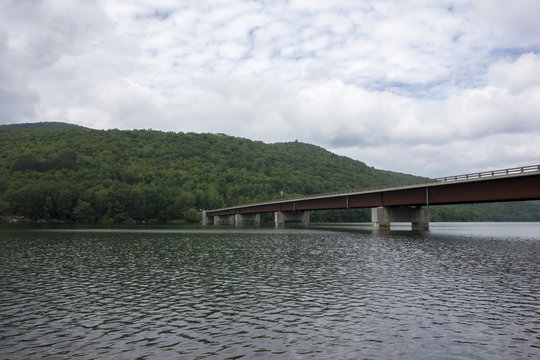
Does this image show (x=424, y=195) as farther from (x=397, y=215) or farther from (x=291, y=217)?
(x=291, y=217)

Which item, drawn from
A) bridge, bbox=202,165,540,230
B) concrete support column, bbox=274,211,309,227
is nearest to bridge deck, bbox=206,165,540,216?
bridge, bbox=202,165,540,230

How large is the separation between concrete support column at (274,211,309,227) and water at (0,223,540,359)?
376ft

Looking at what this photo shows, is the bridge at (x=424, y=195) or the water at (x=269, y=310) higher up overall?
the bridge at (x=424, y=195)

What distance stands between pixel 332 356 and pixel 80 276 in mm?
22649

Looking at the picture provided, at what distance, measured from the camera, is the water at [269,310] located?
13953 millimetres

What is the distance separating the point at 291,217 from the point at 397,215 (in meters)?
59.2

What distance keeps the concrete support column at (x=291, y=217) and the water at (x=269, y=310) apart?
115 m

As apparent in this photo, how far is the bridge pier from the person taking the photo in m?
99.0

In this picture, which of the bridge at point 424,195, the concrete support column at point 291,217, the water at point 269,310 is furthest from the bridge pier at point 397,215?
the water at point 269,310

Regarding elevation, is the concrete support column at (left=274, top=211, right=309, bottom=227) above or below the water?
above

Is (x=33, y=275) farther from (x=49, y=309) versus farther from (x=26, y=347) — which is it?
(x=26, y=347)

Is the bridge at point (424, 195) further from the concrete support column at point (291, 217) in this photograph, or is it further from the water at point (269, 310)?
the water at point (269, 310)

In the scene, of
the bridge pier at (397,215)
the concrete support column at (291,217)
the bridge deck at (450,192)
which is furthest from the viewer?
the concrete support column at (291,217)

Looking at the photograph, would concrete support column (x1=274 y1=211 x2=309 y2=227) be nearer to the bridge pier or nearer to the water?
the bridge pier
